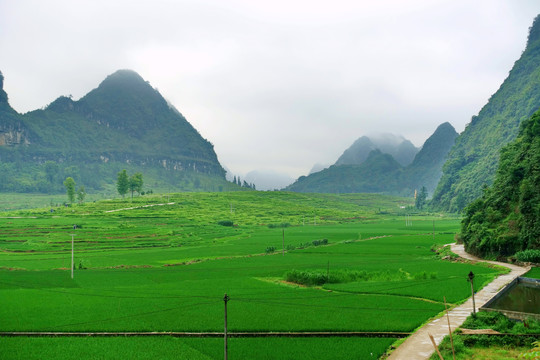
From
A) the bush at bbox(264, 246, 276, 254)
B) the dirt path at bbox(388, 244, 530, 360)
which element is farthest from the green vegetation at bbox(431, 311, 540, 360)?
the bush at bbox(264, 246, 276, 254)

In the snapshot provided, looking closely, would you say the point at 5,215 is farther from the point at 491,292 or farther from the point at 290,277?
the point at 491,292

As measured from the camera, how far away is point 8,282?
37.5 metres

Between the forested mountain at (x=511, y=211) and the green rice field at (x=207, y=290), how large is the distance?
242 inches

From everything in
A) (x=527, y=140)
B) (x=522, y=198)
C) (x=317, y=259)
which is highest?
(x=527, y=140)

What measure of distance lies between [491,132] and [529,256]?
139 m

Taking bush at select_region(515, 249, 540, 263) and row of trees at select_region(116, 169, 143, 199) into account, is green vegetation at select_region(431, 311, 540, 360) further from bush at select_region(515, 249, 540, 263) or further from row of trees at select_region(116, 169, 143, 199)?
row of trees at select_region(116, 169, 143, 199)

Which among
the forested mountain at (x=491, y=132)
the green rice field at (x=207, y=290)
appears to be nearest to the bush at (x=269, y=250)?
the green rice field at (x=207, y=290)

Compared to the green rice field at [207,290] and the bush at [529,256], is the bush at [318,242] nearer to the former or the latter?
the green rice field at [207,290]

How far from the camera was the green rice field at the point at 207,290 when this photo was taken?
20.2 meters

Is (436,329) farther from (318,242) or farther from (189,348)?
(318,242)

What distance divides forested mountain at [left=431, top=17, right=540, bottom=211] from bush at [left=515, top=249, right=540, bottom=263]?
315 feet

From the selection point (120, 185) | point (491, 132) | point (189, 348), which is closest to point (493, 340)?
point (189, 348)

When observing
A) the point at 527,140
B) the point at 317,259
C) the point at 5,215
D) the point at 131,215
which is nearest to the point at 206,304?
the point at 317,259

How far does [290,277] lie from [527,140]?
4211 centimetres
